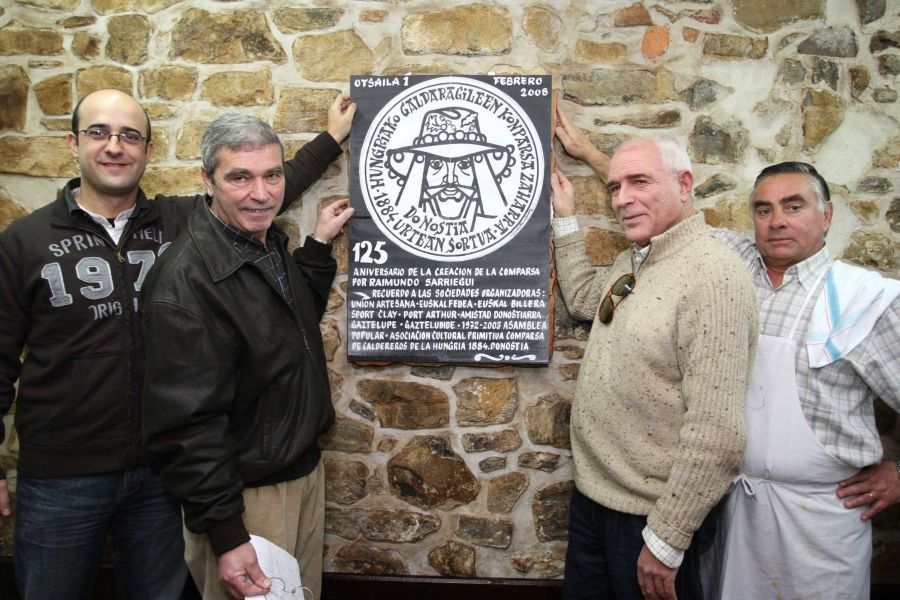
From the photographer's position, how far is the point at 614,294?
82.9 inches

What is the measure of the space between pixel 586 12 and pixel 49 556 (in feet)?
9.38

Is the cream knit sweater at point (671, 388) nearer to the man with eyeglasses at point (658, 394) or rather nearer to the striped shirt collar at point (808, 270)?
the man with eyeglasses at point (658, 394)

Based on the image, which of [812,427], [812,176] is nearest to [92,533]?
[812,427]

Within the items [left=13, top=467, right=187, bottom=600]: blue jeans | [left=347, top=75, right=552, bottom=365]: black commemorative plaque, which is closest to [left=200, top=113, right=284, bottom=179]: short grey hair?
[left=347, top=75, right=552, bottom=365]: black commemorative plaque

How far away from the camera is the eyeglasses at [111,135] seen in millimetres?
2158

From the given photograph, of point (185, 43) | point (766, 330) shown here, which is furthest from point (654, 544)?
point (185, 43)

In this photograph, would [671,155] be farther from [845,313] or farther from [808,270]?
[845,313]

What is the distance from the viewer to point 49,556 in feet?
6.92

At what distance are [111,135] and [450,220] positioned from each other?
1277 mm

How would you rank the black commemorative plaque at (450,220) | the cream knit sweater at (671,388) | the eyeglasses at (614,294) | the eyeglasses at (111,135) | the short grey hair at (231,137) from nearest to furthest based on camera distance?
the cream knit sweater at (671,388) → the short grey hair at (231,137) → the eyeglasses at (614,294) → the eyeglasses at (111,135) → the black commemorative plaque at (450,220)

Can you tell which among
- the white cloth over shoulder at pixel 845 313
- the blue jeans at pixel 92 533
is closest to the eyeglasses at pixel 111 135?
the blue jeans at pixel 92 533

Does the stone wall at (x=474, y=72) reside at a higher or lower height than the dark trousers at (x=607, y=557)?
A: higher

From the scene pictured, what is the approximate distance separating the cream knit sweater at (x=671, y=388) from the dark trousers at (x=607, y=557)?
80mm

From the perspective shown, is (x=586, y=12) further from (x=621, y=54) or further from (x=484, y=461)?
(x=484, y=461)
